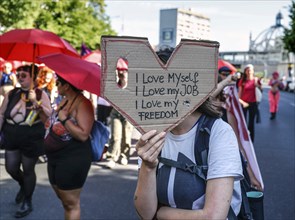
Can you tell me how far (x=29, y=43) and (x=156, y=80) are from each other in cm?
343

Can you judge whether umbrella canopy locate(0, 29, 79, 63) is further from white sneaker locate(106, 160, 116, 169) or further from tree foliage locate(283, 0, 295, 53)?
tree foliage locate(283, 0, 295, 53)

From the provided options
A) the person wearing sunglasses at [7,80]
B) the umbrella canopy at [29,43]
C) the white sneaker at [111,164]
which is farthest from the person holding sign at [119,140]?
the person wearing sunglasses at [7,80]

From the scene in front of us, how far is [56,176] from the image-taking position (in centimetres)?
333

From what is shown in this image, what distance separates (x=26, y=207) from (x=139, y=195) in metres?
3.09

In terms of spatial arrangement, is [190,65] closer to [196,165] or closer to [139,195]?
[196,165]

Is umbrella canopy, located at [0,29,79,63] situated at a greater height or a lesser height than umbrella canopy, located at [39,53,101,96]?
greater

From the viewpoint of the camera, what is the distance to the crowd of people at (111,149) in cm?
158

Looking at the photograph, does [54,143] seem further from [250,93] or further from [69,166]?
[250,93]

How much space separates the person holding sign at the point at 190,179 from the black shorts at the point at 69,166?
1711 mm

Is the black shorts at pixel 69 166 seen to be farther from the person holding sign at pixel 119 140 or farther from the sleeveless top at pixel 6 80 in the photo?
the sleeveless top at pixel 6 80

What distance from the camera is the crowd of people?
1579 millimetres

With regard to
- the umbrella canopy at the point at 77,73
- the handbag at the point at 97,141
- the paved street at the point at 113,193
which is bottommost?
the paved street at the point at 113,193

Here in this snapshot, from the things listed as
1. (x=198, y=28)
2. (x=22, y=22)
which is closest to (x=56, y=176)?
(x=198, y=28)

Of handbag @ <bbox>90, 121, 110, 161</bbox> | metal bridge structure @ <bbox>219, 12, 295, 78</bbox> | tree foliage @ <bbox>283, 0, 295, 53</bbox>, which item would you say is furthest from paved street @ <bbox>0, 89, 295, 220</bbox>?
metal bridge structure @ <bbox>219, 12, 295, 78</bbox>
